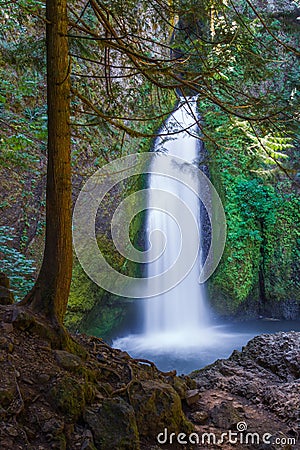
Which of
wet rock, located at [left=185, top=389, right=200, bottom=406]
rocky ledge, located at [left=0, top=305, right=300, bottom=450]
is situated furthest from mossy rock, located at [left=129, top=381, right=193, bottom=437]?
wet rock, located at [left=185, top=389, right=200, bottom=406]

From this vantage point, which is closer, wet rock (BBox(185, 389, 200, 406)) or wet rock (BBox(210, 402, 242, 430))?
wet rock (BBox(210, 402, 242, 430))

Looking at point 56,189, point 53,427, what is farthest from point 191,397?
point 56,189

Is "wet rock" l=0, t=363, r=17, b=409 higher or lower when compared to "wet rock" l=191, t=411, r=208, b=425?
→ higher

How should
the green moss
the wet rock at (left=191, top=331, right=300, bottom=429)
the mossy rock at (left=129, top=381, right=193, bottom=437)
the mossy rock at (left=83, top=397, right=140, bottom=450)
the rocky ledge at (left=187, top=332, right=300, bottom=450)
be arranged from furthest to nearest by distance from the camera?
the green moss < the wet rock at (left=191, top=331, right=300, bottom=429) < the rocky ledge at (left=187, top=332, right=300, bottom=450) < the mossy rock at (left=129, top=381, right=193, bottom=437) < the mossy rock at (left=83, top=397, right=140, bottom=450)

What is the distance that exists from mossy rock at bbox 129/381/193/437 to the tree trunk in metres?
0.75

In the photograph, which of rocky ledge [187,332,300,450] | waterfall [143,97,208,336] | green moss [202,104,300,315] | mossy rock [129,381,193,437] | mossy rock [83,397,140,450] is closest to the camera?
mossy rock [83,397,140,450]

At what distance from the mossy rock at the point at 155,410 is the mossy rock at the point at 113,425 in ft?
0.62

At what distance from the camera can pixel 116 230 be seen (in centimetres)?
802

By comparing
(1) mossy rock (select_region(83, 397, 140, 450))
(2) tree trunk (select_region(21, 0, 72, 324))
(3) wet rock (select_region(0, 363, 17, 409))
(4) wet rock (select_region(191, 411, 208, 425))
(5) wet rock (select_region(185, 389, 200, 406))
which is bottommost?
(4) wet rock (select_region(191, 411, 208, 425))

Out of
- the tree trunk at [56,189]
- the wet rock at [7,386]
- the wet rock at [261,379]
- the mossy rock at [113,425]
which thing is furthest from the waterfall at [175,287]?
the wet rock at [7,386]

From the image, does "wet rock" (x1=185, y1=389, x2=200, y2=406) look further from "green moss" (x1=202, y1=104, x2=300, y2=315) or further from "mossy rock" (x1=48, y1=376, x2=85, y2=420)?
"green moss" (x1=202, y1=104, x2=300, y2=315)

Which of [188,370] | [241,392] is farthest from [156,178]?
[241,392]

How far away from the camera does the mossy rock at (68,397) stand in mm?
1912

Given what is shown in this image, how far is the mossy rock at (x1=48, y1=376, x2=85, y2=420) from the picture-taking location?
1.91 meters
